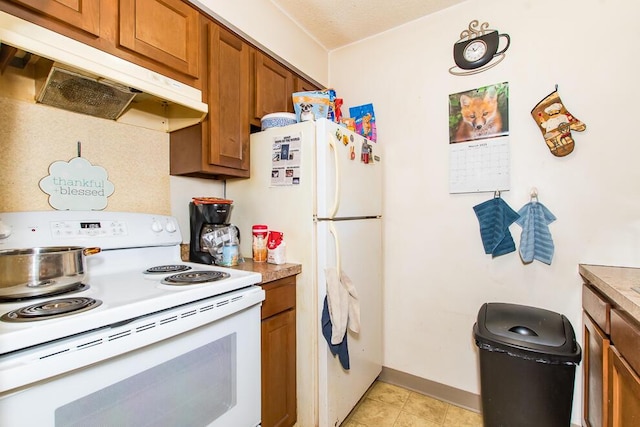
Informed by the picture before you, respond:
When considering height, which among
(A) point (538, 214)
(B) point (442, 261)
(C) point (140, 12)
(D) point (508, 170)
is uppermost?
(C) point (140, 12)

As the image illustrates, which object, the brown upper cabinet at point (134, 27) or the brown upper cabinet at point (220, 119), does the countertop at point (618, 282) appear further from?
the brown upper cabinet at point (134, 27)

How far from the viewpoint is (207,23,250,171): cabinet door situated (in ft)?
4.75

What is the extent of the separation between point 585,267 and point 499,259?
37cm

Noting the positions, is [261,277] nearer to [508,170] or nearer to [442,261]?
[442,261]

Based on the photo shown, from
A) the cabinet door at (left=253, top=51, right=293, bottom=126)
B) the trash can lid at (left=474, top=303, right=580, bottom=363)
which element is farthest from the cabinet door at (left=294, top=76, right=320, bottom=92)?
the trash can lid at (left=474, top=303, right=580, bottom=363)

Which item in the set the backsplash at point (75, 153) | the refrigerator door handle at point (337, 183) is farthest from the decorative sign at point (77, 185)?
the refrigerator door handle at point (337, 183)

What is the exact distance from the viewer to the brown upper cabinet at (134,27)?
0.97 m

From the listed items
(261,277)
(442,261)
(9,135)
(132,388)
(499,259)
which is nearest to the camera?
(132,388)

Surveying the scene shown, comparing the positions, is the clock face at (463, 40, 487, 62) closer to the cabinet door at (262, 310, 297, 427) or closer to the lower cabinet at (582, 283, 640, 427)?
the lower cabinet at (582, 283, 640, 427)

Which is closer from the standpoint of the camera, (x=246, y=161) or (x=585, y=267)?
(x=585, y=267)

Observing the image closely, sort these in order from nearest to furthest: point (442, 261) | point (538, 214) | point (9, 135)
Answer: point (9, 135) < point (538, 214) < point (442, 261)

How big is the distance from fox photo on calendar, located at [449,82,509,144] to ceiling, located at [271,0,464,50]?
1.96 ft

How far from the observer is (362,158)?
5.87ft

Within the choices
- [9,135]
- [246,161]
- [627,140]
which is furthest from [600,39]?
[9,135]
